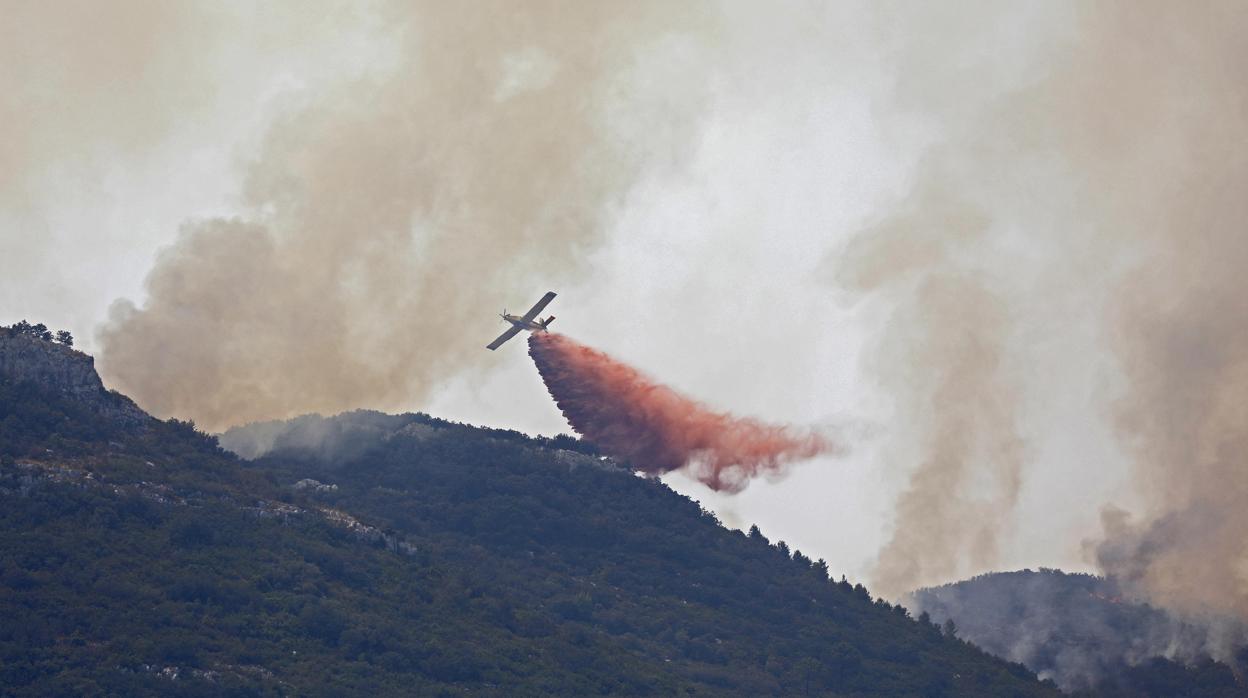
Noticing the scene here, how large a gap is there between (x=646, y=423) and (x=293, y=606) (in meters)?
40.4

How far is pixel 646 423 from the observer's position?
19112 centimetres

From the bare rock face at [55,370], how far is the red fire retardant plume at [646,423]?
3346 centimetres

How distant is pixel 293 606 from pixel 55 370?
25.8 metres

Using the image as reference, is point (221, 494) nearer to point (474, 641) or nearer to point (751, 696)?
point (474, 641)

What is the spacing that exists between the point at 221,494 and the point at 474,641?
20.4 m

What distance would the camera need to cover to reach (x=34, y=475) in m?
158

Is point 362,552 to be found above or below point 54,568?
above

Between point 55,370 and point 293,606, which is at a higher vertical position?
point 55,370

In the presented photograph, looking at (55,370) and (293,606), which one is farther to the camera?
(55,370)

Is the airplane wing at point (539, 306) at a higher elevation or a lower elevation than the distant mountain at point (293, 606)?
higher

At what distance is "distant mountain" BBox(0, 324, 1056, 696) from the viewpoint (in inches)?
5812

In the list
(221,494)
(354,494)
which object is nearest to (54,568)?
(221,494)

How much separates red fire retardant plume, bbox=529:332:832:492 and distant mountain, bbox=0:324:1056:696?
12331 mm

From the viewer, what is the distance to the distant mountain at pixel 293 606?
14762 cm
